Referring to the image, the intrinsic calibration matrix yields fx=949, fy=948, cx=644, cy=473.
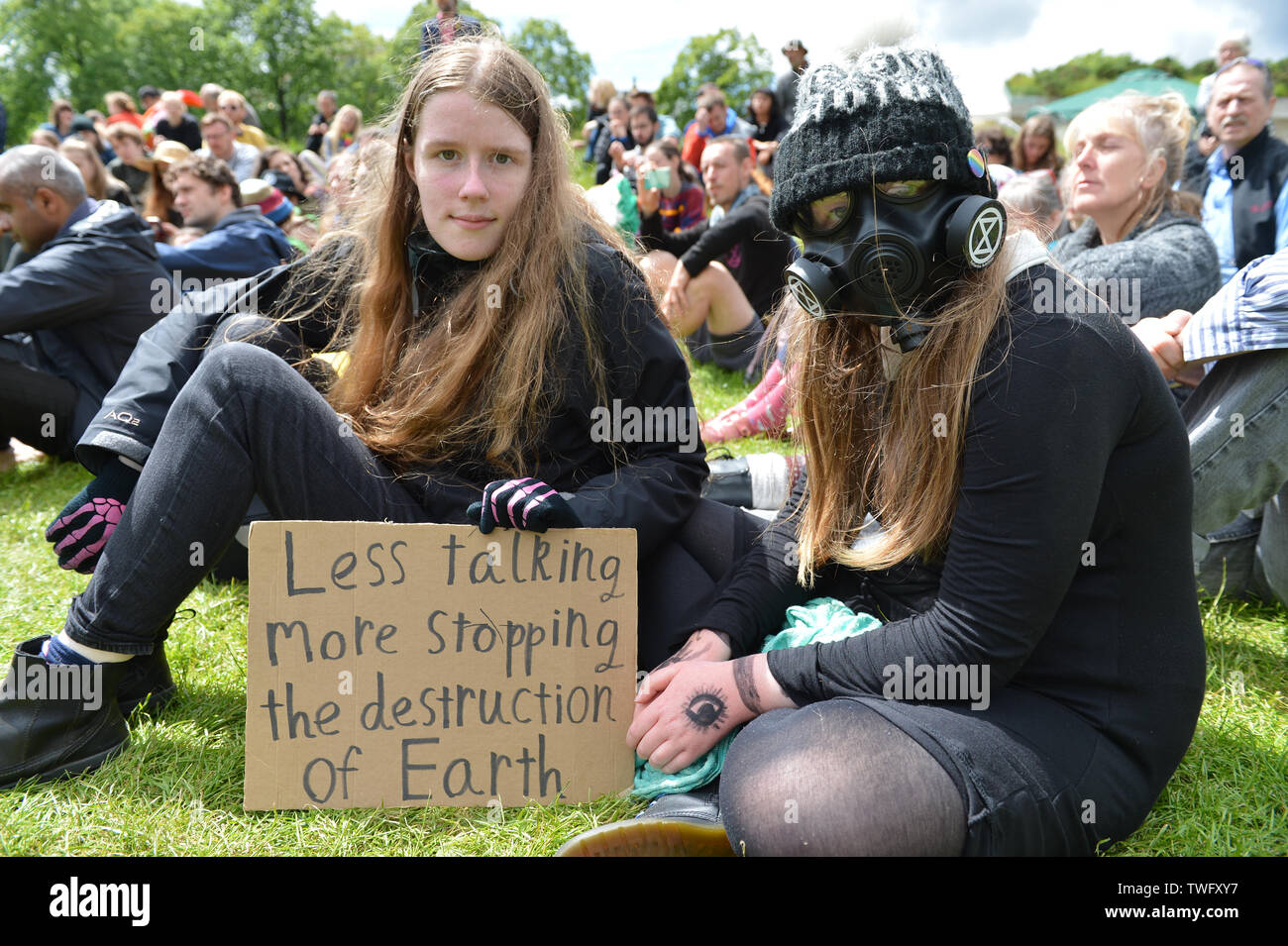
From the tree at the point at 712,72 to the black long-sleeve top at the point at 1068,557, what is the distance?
40.1 m

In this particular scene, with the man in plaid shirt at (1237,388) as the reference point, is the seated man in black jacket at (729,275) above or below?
above

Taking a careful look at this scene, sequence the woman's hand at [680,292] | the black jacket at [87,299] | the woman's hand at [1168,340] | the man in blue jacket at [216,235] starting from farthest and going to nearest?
the woman's hand at [680,292], the man in blue jacket at [216,235], the black jacket at [87,299], the woman's hand at [1168,340]

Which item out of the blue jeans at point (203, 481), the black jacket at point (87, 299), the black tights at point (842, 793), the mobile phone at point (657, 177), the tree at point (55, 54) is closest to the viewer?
the black tights at point (842, 793)

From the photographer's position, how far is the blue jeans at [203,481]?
2029 mm

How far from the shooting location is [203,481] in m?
2.04

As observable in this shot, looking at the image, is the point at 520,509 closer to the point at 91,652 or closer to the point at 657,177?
the point at 91,652

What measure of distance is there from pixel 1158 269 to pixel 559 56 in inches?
2171

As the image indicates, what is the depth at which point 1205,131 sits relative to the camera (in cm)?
643

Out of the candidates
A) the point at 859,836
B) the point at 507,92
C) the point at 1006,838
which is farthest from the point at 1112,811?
the point at 507,92

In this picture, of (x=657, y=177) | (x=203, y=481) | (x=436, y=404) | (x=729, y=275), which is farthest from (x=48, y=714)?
(x=657, y=177)

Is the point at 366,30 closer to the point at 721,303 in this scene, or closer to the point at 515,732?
the point at 721,303

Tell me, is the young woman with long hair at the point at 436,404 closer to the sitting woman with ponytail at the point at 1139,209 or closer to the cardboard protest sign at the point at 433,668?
the cardboard protest sign at the point at 433,668

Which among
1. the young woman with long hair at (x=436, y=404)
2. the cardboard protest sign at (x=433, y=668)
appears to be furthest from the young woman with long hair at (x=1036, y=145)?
the cardboard protest sign at (x=433, y=668)

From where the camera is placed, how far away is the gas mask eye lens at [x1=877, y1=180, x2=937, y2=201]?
5.45 feet
